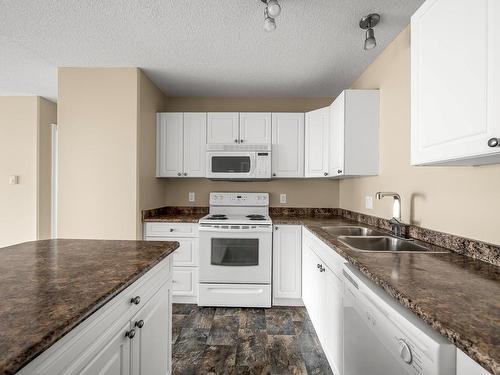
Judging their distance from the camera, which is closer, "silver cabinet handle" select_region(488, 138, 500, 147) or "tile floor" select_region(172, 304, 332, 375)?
"silver cabinet handle" select_region(488, 138, 500, 147)

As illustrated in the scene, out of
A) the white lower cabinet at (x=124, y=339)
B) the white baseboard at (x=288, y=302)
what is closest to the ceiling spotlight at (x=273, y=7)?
the white lower cabinet at (x=124, y=339)

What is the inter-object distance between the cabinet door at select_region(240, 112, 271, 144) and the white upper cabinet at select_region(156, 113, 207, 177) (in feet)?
1.49

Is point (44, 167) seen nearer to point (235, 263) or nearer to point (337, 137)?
point (235, 263)

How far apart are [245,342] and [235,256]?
2.58 feet

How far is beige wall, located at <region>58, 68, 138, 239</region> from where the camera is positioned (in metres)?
2.52

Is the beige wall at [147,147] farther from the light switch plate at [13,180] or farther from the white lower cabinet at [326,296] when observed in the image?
the light switch plate at [13,180]

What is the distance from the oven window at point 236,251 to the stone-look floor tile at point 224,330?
1.64 feet

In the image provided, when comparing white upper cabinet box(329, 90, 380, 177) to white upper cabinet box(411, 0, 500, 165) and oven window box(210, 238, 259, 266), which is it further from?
oven window box(210, 238, 259, 266)

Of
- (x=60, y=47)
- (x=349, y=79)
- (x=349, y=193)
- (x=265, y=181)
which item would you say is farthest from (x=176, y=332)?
(x=349, y=79)

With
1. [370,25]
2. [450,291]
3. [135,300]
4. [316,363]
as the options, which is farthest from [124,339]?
[370,25]

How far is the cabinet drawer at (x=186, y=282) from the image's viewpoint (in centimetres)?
266

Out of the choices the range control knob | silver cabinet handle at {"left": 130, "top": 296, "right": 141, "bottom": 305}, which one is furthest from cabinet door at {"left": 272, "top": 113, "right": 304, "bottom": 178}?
the range control knob

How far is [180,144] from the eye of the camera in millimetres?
2998

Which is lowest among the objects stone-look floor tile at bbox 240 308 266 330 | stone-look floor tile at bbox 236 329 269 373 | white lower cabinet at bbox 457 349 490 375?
stone-look floor tile at bbox 240 308 266 330
